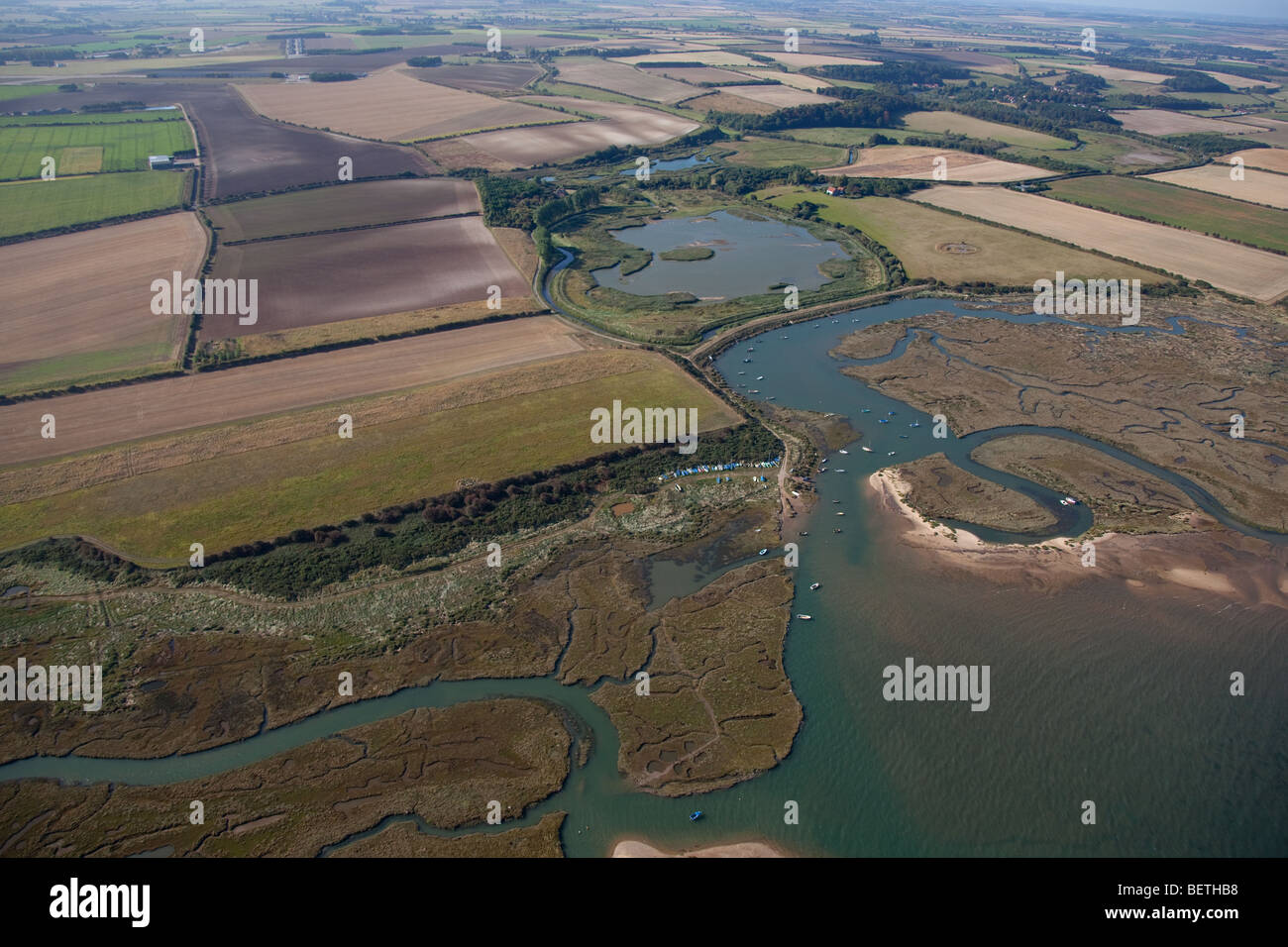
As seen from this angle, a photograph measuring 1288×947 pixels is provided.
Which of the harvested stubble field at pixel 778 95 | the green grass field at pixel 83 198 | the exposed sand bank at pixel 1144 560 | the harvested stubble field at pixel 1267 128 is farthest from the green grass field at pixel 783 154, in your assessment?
the exposed sand bank at pixel 1144 560

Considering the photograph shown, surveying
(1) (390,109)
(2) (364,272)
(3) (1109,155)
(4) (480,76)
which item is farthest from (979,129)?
(2) (364,272)

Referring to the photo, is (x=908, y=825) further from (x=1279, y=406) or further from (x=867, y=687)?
(x=1279, y=406)

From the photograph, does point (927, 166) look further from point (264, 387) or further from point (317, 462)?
point (317, 462)

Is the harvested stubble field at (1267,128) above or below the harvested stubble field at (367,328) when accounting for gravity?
above

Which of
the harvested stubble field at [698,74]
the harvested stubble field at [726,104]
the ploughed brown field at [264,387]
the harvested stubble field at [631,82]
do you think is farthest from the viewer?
the harvested stubble field at [698,74]

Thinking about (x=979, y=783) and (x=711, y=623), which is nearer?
(x=979, y=783)

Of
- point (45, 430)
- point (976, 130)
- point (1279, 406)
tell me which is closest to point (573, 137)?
point (976, 130)

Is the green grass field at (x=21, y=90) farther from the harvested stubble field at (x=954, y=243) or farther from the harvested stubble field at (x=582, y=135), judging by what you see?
the harvested stubble field at (x=954, y=243)
